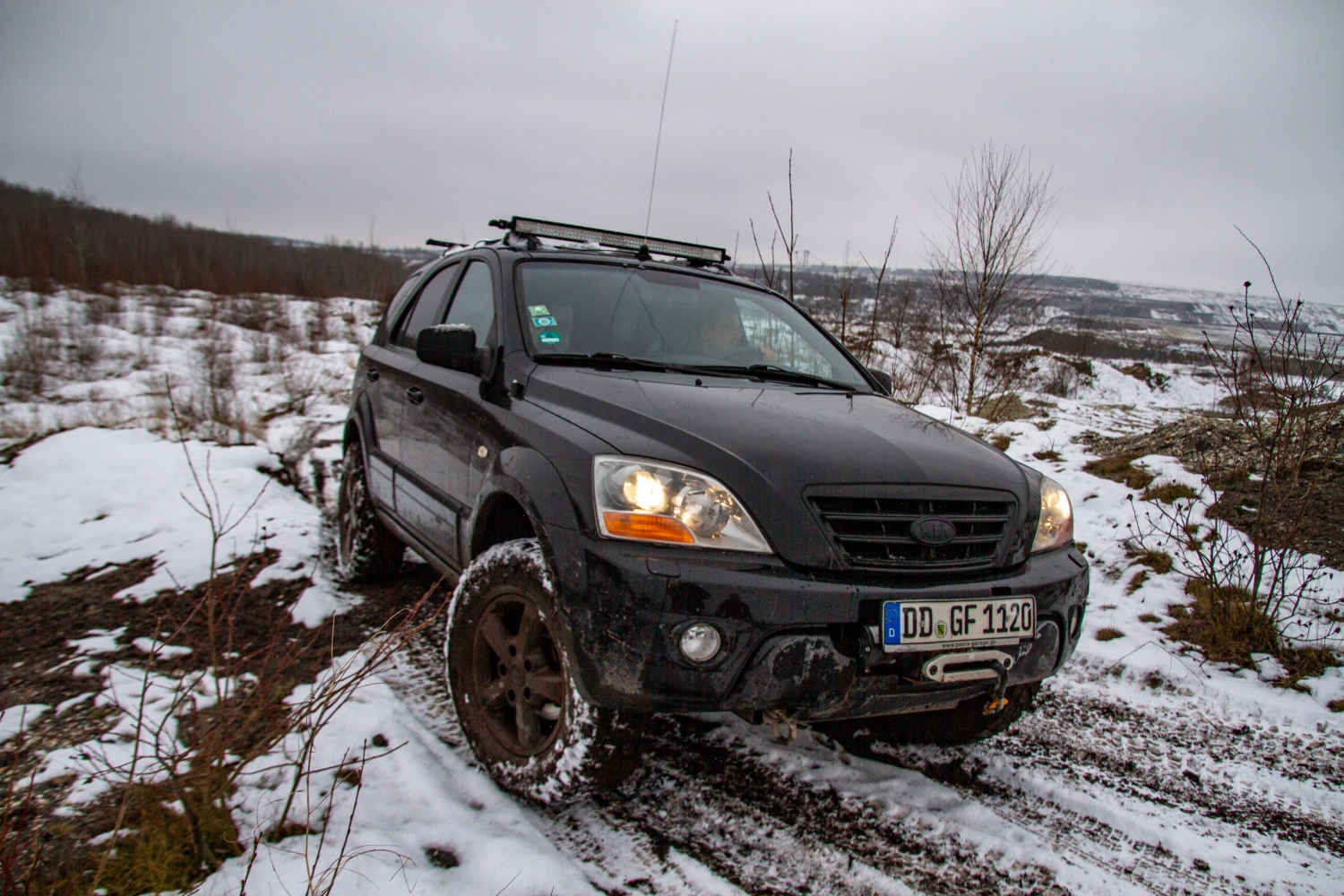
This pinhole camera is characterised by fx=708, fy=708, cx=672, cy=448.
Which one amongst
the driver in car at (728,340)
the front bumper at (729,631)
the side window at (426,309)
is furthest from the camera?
the side window at (426,309)

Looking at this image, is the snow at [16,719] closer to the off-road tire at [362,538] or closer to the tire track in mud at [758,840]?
the tire track in mud at [758,840]

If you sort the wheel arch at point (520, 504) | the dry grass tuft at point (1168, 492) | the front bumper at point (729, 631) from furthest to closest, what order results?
the dry grass tuft at point (1168, 492)
the wheel arch at point (520, 504)
the front bumper at point (729, 631)

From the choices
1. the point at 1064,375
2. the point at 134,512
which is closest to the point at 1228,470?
the point at 134,512

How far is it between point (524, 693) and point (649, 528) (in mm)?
688

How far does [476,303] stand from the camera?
300 centimetres

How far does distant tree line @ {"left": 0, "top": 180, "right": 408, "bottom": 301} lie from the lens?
86.4ft

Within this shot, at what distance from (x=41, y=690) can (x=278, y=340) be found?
18985 millimetres

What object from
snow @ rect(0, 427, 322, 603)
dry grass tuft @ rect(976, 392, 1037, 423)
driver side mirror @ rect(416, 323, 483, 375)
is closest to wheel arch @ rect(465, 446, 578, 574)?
driver side mirror @ rect(416, 323, 483, 375)

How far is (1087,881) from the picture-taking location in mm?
1872

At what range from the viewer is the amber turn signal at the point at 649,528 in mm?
1702

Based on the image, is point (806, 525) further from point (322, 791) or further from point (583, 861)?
point (322, 791)

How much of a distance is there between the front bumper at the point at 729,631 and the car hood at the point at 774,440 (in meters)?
0.11

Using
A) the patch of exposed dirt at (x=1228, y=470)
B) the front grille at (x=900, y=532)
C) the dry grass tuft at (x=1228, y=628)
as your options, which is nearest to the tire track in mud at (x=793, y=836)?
the front grille at (x=900, y=532)

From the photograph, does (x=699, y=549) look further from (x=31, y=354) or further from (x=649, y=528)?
(x=31, y=354)
